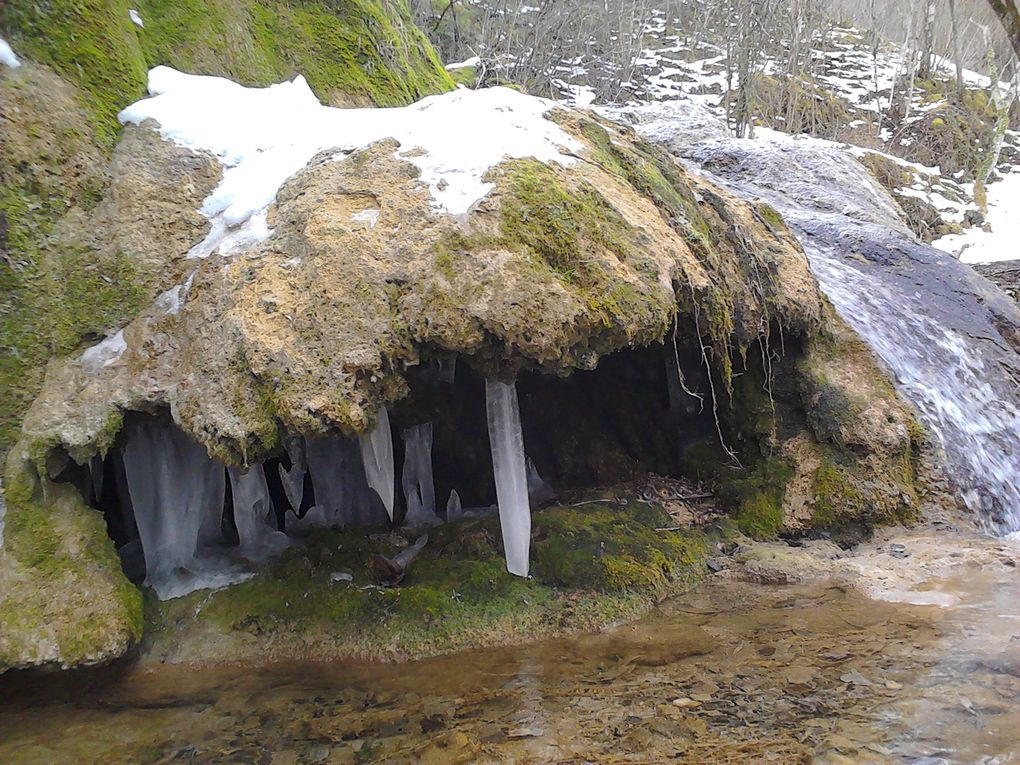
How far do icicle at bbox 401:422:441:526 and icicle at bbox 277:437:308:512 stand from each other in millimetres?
659

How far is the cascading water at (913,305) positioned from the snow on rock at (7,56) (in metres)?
6.07

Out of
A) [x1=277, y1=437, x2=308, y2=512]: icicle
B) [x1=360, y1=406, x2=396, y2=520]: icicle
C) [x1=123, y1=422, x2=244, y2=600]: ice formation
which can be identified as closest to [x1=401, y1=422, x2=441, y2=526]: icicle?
[x1=277, y1=437, x2=308, y2=512]: icicle

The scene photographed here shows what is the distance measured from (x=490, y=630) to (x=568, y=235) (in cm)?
200

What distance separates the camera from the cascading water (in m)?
5.69

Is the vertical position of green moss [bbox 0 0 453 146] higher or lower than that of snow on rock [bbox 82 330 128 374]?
higher

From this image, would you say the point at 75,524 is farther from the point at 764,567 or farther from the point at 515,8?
the point at 515,8

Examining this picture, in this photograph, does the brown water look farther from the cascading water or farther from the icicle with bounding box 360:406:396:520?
the cascading water

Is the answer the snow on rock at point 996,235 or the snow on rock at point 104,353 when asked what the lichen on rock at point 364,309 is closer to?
the snow on rock at point 104,353

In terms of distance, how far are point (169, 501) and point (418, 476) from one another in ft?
5.05

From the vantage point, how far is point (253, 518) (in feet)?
13.9

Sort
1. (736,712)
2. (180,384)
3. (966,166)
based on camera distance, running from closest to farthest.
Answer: (736,712) < (180,384) < (966,166)

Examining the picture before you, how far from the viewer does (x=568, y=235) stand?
357cm

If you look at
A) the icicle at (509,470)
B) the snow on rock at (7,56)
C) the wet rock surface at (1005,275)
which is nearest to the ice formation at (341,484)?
the icicle at (509,470)

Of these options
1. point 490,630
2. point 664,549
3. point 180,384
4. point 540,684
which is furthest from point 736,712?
→ point 180,384
